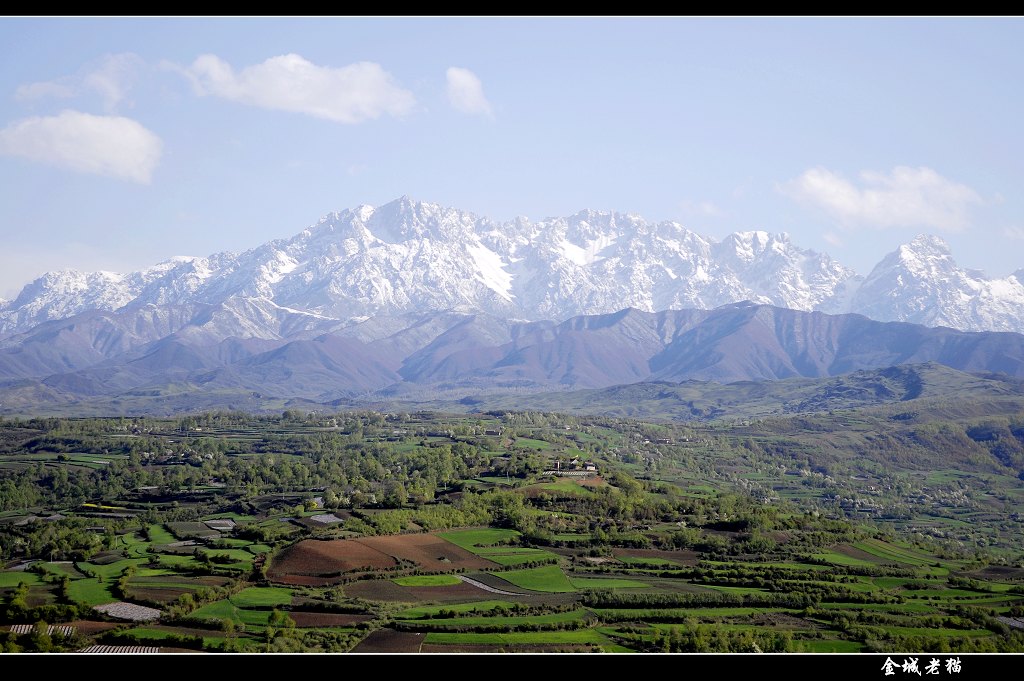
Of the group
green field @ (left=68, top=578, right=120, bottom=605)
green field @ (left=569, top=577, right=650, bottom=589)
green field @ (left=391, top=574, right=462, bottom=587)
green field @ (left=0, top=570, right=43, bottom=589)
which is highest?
green field @ (left=68, top=578, right=120, bottom=605)

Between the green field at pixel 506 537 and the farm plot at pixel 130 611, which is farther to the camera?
the farm plot at pixel 130 611

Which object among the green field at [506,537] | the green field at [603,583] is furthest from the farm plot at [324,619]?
the green field at [603,583]

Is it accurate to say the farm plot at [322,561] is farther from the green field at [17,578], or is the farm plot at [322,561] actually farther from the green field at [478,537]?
the green field at [17,578]

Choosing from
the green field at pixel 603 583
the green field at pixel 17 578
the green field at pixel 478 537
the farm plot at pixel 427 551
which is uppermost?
the green field at pixel 17 578

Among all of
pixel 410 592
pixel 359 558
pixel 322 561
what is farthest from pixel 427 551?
pixel 410 592

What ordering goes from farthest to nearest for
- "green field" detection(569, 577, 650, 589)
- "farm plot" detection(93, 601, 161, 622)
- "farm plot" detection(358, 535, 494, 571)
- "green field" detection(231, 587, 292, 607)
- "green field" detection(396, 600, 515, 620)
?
"farm plot" detection(358, 535, 494, 571), "green field" detection(569, 577, 650, 589), "green field" detection(231, 587, 292, 607), "green field" detection(396, 600, 515, 620), "farm plot" detection(93, 601, 161, 622)

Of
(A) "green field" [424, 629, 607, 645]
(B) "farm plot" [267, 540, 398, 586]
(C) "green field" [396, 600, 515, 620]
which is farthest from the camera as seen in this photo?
(B) "farm plot" [267, 540, 398, 586]

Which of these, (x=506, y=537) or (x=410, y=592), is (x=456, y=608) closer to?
(x=410, y=592)

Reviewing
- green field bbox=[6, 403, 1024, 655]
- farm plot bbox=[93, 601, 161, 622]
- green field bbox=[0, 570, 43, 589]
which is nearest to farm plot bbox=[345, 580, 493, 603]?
green field bbox=[6, 403, 1024, 655]

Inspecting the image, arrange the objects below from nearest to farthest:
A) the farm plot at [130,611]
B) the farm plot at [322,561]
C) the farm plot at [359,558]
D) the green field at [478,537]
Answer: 1. the farm plot at [130,611]
2. the farm plot at [322,561]
3. the farm plot at [359,558]
4. the green field at [478,537]

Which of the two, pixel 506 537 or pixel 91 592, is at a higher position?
pixel 91 592

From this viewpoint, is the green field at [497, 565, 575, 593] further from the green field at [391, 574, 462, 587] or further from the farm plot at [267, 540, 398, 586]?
the farm plot at [267, 540, 398, 586]

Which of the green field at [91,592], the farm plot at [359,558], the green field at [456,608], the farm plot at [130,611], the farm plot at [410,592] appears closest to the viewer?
the farm plot at [130,611]

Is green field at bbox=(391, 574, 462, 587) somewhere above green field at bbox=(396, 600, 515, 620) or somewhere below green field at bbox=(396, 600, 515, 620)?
below
